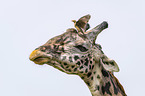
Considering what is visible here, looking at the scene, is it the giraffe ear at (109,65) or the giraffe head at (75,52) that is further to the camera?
the giraffe ear at (109,65)

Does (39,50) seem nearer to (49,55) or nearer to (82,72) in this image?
(49,55)

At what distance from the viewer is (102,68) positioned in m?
3.42

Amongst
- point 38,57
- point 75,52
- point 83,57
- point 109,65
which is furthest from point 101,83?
point 38,57

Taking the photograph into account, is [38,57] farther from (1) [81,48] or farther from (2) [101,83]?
(2) [101,83]

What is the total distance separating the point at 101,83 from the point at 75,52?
1.63ft

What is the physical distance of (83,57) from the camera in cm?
324

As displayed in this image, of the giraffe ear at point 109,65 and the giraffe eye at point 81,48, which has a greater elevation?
the giraffe eye at point 81,48

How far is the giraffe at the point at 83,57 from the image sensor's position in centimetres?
310

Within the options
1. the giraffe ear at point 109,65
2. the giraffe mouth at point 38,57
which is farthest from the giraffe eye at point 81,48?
the giraffe mouth at point 38,57

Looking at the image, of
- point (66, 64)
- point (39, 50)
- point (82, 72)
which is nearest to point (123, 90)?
point (82, 72)

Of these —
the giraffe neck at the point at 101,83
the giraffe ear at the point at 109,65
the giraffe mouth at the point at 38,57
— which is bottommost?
the giraffe neck at the point at 101,83

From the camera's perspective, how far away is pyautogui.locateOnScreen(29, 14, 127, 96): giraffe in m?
→ 3.10

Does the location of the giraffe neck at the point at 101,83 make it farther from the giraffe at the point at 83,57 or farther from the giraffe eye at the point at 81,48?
the giraffe eye at the point at 81,48

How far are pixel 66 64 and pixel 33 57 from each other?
0.37m
